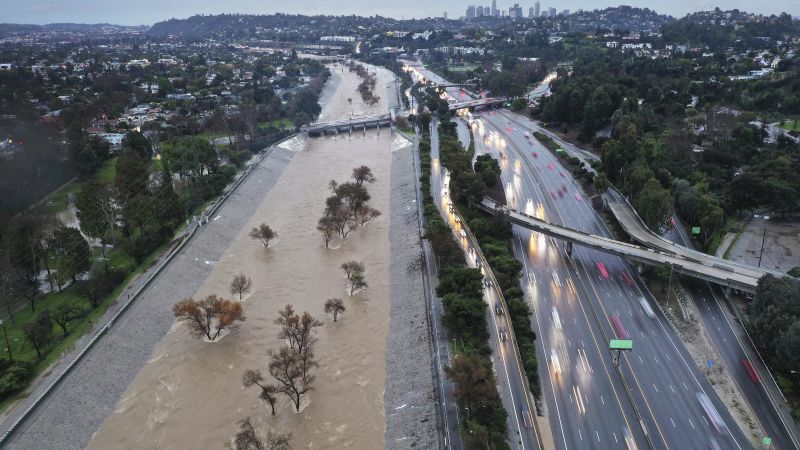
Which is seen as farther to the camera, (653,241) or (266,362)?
(653,241)

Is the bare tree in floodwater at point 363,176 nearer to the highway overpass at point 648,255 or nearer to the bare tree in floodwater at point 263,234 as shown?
the bare tree in floodwater at point 263,234

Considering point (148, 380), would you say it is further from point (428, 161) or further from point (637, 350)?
point (428, 161)

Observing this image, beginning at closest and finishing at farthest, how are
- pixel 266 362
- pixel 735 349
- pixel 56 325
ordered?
pixel 735 349 → pixel 266 362 → pixel 56 325

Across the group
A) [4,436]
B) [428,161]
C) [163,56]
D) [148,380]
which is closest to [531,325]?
[148,380]

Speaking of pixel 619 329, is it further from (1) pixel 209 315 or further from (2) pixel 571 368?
(1) pixel 209 315

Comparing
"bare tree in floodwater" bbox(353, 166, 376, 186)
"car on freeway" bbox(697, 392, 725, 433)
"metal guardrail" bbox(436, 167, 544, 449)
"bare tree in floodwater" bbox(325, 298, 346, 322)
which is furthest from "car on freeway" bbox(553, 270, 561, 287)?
"bare tree in floodwater" bbox(353, 166, 376, 186)

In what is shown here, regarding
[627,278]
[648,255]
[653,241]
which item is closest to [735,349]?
[627,278]

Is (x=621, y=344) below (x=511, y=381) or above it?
above
